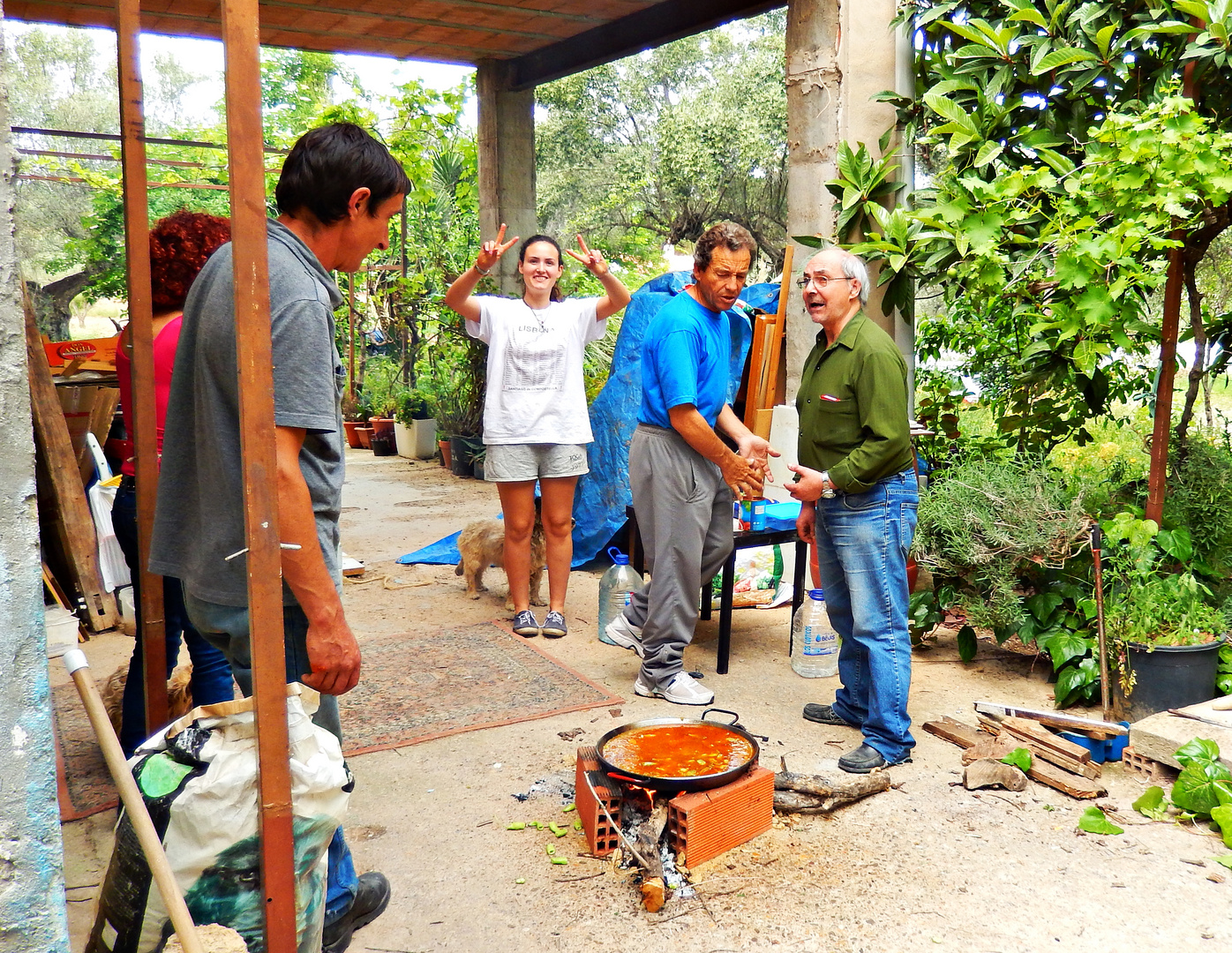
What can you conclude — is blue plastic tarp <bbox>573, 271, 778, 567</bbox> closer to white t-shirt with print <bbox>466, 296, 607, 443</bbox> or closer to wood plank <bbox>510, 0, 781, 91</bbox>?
white t-shirt with print <bbox>466, 296, 607, 443</bbox>

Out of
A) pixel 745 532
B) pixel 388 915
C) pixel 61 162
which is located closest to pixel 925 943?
pixel 388 915

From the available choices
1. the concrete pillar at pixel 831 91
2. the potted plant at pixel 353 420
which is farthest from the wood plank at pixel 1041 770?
the potted plant at pixel 353 420

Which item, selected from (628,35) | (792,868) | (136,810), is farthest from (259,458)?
(628,35)

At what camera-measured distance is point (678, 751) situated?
3.30 m

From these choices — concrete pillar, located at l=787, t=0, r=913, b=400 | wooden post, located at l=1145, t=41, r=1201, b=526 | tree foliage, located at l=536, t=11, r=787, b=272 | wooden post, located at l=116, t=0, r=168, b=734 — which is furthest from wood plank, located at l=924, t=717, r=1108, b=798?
tree foliage, located at l=536, t=11, r=787, b=272

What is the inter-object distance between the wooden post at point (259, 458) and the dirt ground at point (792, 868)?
847 millimetres

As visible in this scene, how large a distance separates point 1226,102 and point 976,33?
1.14 metres

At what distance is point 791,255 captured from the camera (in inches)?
234

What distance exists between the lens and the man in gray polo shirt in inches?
81.8

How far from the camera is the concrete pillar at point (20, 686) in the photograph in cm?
143

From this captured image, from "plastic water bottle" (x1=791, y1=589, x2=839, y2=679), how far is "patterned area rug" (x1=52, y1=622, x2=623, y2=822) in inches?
39.2

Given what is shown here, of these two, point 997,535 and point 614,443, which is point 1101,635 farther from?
point 614,443

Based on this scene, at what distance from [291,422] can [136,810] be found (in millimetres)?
806

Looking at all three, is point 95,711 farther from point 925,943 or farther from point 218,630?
point 925,943
